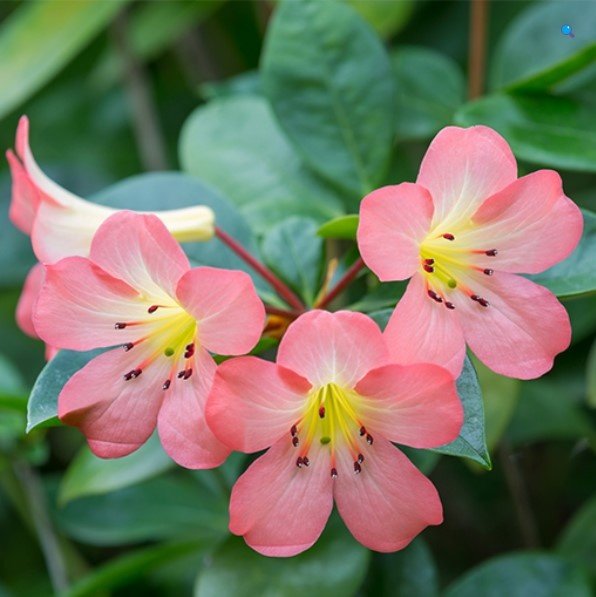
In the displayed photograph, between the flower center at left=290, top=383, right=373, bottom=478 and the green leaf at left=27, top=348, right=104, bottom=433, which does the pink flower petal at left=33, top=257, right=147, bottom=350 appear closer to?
the green leaf at left=27, top=348, right=104, bottom=433

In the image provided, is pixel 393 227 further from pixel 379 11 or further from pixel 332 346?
pixel 379 11

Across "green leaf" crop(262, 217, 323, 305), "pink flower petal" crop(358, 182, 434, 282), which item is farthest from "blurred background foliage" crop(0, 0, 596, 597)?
"pink flower petal" crop(358, 182, 434, 282)

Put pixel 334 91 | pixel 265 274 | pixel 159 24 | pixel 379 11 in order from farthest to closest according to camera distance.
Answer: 1. pixel 159 24
2. pixel 379 11
3. pixel 334 91
4. pixel 265 274

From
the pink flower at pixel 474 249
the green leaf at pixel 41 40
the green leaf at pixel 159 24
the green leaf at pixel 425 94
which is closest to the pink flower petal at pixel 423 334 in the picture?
the pink flower at pixel 474 249

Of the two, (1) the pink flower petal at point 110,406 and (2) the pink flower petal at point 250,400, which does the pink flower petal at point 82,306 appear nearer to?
(1) the pink flower petal at point 110,406

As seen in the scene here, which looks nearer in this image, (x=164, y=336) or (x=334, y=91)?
(x=164, y=336)

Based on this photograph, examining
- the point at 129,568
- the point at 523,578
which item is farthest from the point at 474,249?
the point at 129,568
